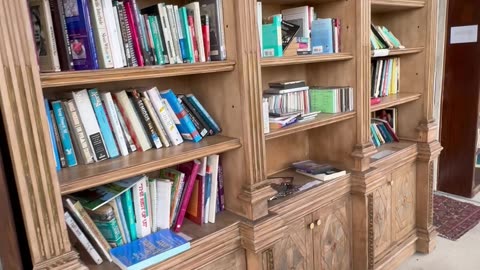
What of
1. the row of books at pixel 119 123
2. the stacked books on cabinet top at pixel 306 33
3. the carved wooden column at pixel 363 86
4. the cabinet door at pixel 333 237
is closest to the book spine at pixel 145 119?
the row of books at pixel 119 123

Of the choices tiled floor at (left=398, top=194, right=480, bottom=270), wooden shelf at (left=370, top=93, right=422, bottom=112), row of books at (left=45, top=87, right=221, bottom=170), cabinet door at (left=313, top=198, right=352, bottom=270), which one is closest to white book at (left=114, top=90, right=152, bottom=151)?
row of books at (left=45, top=87, right=221, bottom=170)

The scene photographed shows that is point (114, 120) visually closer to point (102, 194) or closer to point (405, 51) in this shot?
point (102, 194)

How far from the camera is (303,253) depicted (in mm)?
1872

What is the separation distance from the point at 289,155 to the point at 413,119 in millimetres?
1016

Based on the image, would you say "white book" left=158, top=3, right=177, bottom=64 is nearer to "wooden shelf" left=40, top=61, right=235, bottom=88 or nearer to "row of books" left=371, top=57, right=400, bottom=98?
"wooden shelf" left=40, top=61, right=235, bottom=88

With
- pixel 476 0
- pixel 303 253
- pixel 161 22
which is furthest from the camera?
pixel 476 0

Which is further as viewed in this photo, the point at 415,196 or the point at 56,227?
the point at 415,196

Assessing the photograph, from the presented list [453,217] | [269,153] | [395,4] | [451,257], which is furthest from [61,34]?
[453,217]

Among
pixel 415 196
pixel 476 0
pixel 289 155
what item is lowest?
pixel 415 196

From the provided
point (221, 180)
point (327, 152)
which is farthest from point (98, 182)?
point (327, 152)

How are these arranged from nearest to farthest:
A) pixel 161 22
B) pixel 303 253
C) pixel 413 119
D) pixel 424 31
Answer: pixel 161 22 < pixel 303 253 < pixel 424 31 < pixel 413 119

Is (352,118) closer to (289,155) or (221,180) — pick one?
(289,155)

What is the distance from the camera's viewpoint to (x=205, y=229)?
148cm

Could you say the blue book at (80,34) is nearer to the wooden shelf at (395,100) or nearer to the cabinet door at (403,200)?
the wooden shelf at (395,100)
